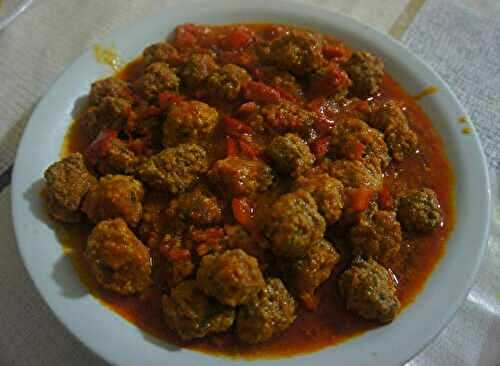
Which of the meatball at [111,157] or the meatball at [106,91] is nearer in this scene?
the meatball at [111,157]

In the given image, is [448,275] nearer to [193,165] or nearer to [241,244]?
[241,244]

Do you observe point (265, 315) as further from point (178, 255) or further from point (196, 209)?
point (196, 209)

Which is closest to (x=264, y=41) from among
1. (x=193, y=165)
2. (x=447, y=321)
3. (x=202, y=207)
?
(x=193, y=165)

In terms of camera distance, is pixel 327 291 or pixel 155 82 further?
pixel 155 82

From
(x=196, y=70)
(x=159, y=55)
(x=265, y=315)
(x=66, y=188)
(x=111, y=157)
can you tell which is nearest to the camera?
(x=265, y=315)

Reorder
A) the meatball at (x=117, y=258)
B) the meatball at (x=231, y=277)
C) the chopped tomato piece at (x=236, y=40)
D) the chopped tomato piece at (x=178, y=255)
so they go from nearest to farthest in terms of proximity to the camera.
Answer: the meatball at (x=231, y=277) → the meatball at (x=117, y=258) → the chopped tomato piece at (x=178, y=255) → the chopped tomato piece at (x=236, y=40)

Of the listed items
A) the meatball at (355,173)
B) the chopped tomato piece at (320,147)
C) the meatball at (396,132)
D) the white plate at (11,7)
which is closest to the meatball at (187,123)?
the chopped tomato piece at (320,147)

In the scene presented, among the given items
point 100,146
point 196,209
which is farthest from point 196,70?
point 196,209

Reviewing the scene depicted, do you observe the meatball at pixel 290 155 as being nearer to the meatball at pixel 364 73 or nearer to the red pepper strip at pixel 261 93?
the red pepper strip at pixel 261 93
